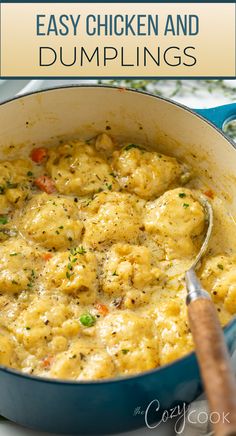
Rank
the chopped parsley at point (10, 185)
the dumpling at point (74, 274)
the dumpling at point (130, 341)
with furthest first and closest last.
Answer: the chopped parsley at point (10, 185) → the dumpling at point (74, 274) → the dumpling at point (130, 341)

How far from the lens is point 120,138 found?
12.5 ft

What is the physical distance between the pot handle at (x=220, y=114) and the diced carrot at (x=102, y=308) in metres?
0.99

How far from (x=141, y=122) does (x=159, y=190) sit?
1.35 ft

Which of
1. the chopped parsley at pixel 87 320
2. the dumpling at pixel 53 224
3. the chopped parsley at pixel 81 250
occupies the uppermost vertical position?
the dumpling at pixel 53 224

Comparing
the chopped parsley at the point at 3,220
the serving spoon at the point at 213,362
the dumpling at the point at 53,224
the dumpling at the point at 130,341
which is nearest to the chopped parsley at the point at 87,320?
the dumpling at the point at 130,341

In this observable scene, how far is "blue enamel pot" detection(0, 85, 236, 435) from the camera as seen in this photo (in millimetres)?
2471

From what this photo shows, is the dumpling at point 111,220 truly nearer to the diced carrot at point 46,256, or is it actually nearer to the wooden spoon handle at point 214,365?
the diced carrot at point 46,256

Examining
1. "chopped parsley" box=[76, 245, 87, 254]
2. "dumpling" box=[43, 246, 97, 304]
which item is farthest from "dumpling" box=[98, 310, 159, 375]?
"chopped parsley" box=[76, 245, 87, 254]

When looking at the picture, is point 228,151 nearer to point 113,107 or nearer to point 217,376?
point 113,107

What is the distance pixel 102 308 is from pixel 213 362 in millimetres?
915

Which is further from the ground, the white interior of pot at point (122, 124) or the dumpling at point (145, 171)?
the white interior of pot at point (122, 124)

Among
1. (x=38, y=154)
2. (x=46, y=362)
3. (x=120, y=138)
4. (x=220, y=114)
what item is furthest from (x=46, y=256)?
(x=220, y=114)

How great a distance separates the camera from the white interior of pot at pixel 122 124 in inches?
138

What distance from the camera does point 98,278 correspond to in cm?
315
